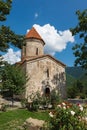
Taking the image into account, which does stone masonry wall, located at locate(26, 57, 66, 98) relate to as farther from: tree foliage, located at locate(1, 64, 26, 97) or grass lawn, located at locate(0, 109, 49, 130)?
grass lawn, located at locate(0, 109, 49, 130)

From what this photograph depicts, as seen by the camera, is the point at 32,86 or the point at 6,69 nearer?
the point at 6,69

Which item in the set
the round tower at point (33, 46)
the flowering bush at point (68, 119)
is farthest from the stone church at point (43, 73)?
the flowering bush at point (68, 119)

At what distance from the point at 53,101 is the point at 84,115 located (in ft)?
59.0

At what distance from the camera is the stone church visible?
131 ft

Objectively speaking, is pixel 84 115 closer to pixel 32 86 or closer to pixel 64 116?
pixel 64 116

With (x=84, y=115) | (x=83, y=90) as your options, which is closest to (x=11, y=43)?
(x=84, y=115)

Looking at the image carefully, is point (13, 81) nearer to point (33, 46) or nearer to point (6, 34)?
point (6, 34)

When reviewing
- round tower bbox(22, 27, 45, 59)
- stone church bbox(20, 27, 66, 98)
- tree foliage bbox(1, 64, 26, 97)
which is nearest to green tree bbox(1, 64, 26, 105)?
tree foliage bbox(1, 64, 26, 97)

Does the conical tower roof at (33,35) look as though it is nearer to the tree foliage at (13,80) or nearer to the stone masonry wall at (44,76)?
the stone masonry wall at (44,76)

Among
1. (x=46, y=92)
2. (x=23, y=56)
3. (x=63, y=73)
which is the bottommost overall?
(x=46, y=92)

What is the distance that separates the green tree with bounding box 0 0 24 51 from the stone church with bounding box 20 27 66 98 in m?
17.8

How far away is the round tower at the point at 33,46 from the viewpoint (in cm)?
4500

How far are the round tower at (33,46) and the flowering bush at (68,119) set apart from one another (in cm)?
3470

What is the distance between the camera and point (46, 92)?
41625 millimetres
